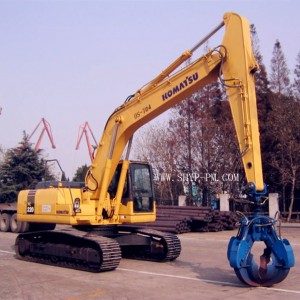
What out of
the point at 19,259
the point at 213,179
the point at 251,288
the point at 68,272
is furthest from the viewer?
the point at 213,179

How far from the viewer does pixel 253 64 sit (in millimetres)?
10445

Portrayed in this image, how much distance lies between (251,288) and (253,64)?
14.8 ft

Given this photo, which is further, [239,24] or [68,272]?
[68,272]

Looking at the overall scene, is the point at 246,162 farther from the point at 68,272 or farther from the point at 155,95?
the point at 68,272

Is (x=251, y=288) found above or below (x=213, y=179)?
below

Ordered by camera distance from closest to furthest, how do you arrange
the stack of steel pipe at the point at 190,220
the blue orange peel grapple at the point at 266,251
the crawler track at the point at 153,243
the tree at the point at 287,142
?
the blue orange peel grapple at the point at 266,251
the crawler track at the point at 153,243
the stack of steel pipe at the point at 190,220
the tree at the point at 287,142

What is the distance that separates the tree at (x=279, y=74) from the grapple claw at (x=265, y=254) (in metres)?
31.3

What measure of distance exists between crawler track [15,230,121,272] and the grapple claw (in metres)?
3.25

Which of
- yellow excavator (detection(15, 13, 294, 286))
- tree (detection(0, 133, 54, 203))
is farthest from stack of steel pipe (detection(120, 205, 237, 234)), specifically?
tree (detection(0, 133, 54, 203))

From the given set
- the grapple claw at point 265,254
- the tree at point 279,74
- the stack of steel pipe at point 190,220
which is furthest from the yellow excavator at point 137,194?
the tree at point 279,74

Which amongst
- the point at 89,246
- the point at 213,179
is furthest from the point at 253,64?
the point at 213,179

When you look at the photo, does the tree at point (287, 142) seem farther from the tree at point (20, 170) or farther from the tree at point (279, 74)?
the tree at point (20, 170)

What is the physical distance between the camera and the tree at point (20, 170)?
33.9 metres

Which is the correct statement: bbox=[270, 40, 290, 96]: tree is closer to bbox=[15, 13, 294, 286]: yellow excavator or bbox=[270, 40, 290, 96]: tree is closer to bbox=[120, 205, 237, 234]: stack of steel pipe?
bbox=[120, 205, 237, 234]: stack of steel pipe
